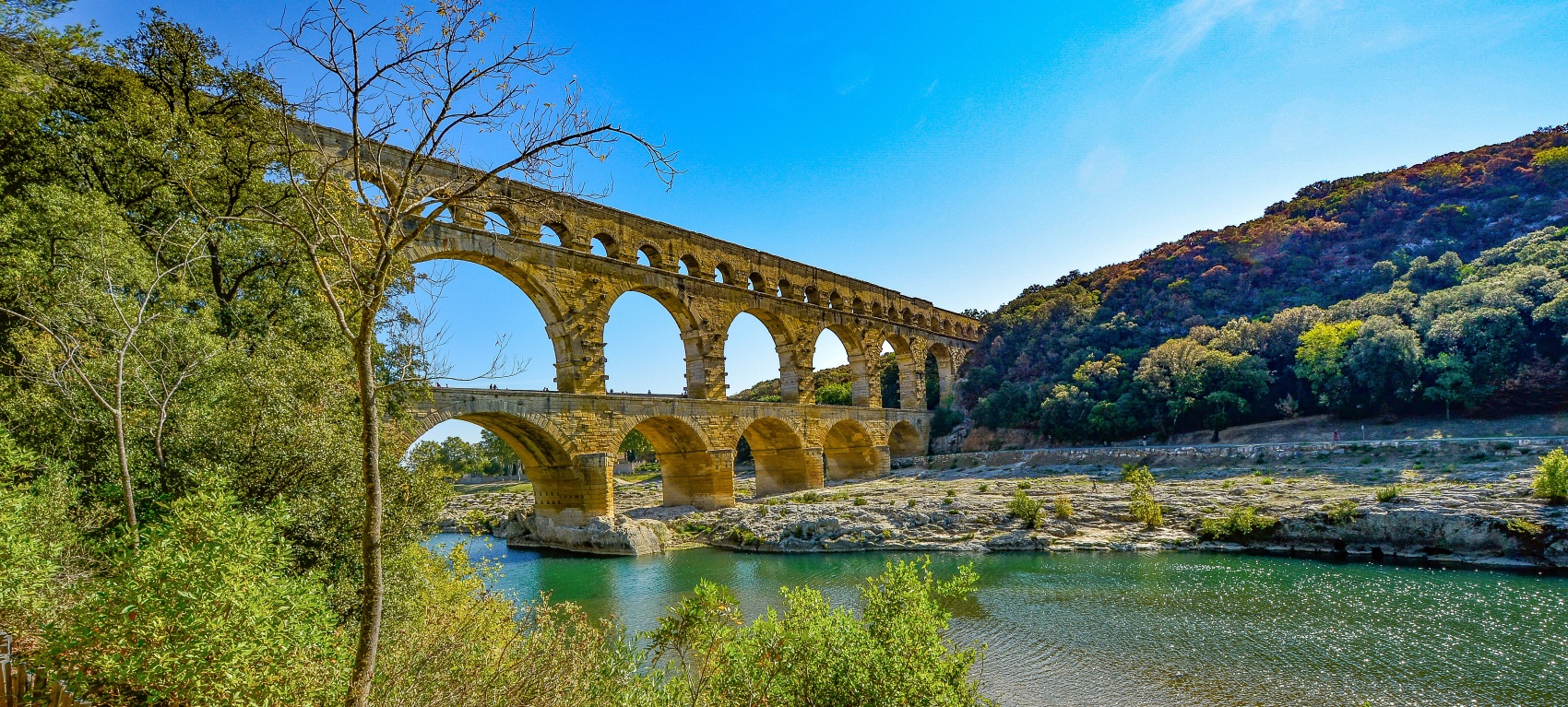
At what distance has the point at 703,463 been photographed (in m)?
22.9

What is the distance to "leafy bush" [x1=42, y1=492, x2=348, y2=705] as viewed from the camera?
358cm

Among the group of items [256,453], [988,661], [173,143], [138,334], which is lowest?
[988,661]

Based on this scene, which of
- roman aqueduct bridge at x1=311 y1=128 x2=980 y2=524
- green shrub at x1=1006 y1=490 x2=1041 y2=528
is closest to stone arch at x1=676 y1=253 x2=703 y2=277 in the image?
roman aqueduct bridge at x1=311 y1=128 x2=980 y2=524

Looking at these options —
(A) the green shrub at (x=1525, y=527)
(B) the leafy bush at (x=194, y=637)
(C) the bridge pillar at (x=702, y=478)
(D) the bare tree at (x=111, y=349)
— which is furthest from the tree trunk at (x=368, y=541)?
(C) the bridge pillar at (x=702, y=478)

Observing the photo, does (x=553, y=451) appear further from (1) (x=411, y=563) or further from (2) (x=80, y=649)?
(2) (x=80, y=649)

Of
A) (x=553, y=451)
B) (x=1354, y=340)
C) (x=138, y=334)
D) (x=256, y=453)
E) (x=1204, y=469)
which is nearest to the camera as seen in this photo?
(x=256, y=453)

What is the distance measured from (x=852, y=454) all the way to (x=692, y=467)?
1044 centimetres

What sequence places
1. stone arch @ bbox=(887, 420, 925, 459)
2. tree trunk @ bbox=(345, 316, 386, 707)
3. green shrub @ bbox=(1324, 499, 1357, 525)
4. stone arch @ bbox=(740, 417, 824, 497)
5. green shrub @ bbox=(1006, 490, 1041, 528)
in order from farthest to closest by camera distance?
1. stone arch @ bbox=(887, 420, 925, 459)
2. stone arch @ bbox=(740, 417, 824, 497)
3. green shrub @ bbox=(1006, 490, 1041, 528)
4. green shrub @ bbox=(1324, 499, 1357, 525)
5. tree trunk @ bbox=(345, 316, 386, 707)

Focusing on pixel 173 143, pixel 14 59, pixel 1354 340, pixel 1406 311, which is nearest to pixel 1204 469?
pixel 1354 340

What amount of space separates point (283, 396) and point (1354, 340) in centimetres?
3292

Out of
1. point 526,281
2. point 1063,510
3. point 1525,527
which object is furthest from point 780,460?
point 1525,527

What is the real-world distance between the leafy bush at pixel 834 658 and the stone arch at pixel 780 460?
→ 20062mm

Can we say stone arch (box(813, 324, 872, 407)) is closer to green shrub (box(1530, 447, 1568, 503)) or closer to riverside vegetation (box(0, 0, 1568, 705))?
riverside vegetation (box(0, 0, 1568, 705))

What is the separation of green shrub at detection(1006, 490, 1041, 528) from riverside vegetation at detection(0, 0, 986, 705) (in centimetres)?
641
